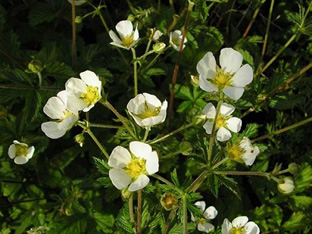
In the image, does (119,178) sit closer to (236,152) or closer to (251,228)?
(236,152)

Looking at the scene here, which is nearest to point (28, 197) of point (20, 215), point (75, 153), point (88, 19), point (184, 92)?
point (20, 215)

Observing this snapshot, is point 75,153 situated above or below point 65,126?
below

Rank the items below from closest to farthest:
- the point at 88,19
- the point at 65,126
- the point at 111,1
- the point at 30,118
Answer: the point at 65,126 → the point at 30,118 → the point at 88,19 → the point at 111,1

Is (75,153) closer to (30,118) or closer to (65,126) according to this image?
(30,118)

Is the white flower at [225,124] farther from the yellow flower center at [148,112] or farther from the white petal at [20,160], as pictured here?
the white petal at [20,160]

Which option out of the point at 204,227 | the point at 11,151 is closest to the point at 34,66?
the point at 11,151

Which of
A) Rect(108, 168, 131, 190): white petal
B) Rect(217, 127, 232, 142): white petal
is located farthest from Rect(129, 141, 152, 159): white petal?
Rect(217, 127, 232, 142): white petal
